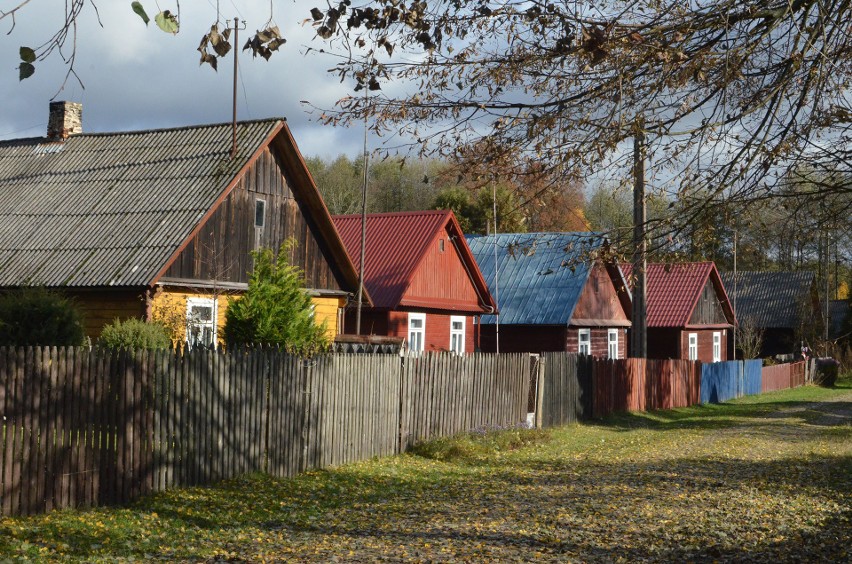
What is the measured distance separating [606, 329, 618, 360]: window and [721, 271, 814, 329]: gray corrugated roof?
62.9 feet

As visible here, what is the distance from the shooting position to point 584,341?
37.6m

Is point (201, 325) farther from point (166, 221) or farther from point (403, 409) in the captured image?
point (403, 409)

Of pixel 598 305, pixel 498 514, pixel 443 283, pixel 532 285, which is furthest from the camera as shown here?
pixel 598 305

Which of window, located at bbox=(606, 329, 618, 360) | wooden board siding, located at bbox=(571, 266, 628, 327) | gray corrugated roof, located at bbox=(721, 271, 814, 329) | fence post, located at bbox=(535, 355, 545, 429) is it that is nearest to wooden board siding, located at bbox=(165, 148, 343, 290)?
fence post, located at bbox=(535, 355, 545, 429)

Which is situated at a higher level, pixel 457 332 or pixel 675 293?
pixel 675 293

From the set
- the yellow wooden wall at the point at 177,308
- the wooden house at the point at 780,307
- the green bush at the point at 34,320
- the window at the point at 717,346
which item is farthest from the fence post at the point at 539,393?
the wooden house at the point at 780,307

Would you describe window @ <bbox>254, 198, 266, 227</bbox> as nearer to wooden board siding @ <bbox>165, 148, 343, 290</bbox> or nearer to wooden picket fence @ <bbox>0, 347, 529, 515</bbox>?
wooden board siding @ <bbox>165, 148, 343, 290</bbox>

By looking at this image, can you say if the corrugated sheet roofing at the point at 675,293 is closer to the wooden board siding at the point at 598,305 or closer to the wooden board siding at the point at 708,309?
the wooden board siding at the point at 708,309

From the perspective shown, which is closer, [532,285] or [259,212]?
[259,212]

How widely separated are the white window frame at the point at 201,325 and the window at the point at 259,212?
234 centimetres

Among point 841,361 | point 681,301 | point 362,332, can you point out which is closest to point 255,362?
point 362,332

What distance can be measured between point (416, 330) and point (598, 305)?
9617 millimetres

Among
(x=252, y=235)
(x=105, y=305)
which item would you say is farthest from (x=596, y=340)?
(x=105, y=305)

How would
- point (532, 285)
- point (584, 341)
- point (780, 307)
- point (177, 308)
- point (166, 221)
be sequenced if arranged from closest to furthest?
point (177, 308) → point (166, 221) → point (532, 285) → point (584, 341) → point (780, 307)
